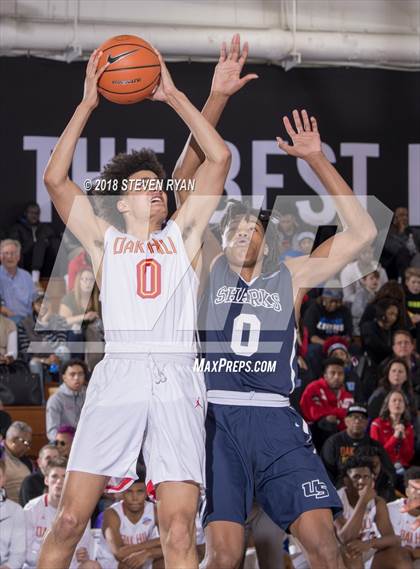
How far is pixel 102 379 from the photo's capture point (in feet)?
16.4

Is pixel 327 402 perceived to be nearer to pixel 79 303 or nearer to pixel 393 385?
pixel 393 385

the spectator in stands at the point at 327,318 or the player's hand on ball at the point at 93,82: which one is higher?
the player's hand on ball at the point at 93,82

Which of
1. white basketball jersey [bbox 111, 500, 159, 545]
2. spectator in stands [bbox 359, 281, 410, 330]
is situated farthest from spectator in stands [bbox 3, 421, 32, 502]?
spectator in stands [bbox 359, 281, 410, 330]

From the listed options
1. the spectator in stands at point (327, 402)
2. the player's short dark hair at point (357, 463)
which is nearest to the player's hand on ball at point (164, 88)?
the player's short dark hair at point (357, 463)

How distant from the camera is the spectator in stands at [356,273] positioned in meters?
Result: 12.6

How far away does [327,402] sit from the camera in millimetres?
10258

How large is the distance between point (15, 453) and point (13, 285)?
322 cm

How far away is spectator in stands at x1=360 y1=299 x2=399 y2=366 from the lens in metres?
11.5

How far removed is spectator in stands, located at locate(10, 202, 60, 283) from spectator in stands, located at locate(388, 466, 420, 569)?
6.25 meters

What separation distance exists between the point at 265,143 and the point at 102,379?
10206 millimetres

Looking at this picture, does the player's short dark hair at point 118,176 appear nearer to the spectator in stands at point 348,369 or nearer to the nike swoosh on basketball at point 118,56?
the nike swoosh on basketball at point 118,56

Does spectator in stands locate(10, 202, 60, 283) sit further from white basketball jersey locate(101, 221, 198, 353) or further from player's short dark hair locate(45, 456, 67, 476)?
white basketball jersey locate(101, 221, 198, 353)

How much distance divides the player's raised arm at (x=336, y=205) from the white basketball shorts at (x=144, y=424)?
3.57 feet

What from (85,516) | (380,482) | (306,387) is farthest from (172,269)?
(306,387)
